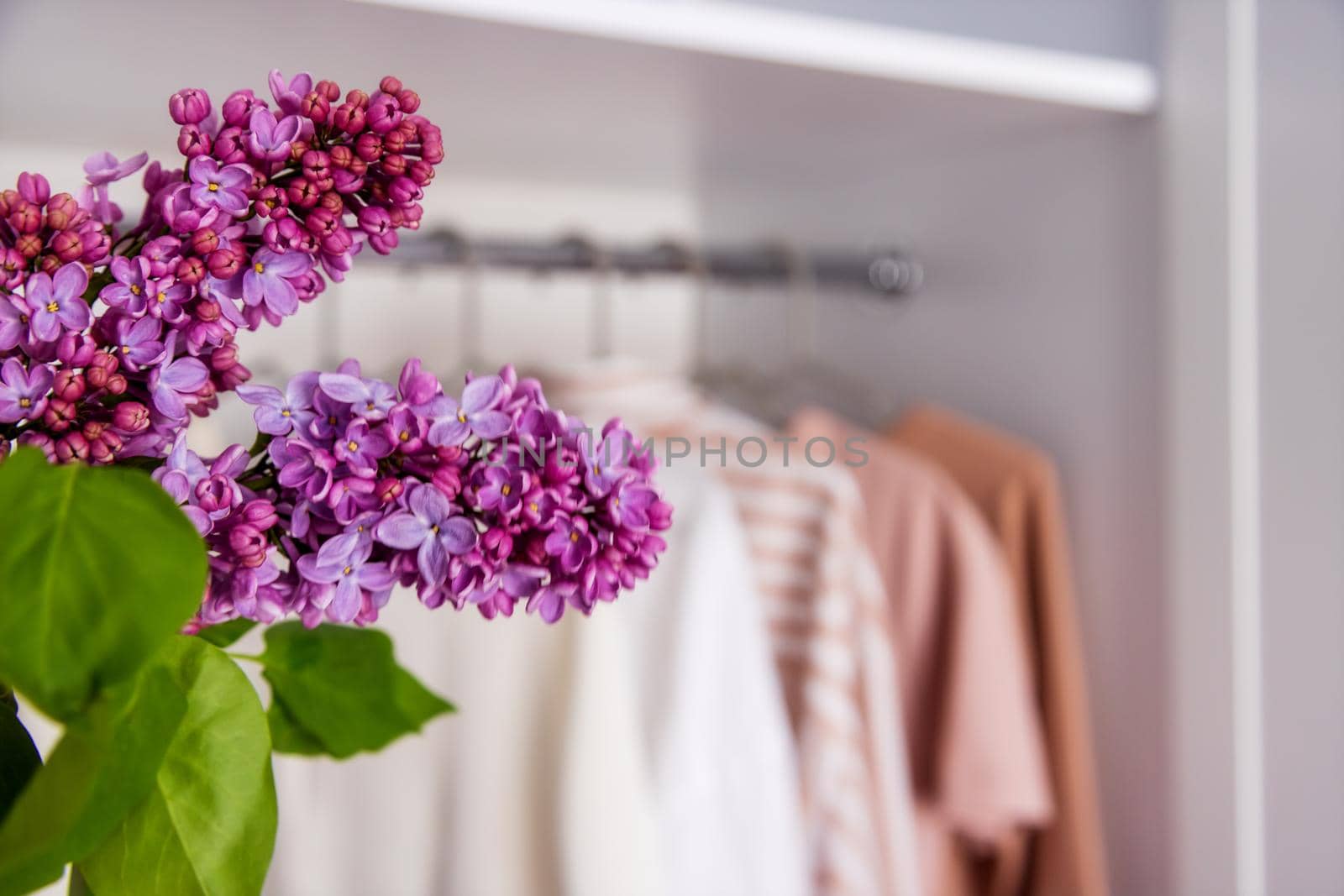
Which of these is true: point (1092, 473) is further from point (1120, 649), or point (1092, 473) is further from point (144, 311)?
point (144, 311)

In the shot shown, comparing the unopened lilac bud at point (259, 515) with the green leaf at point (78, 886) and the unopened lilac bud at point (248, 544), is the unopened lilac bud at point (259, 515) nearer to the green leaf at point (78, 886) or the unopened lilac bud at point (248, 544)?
the unopened lilac bud at point (248, 544)

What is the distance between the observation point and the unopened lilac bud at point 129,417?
27 centimetres

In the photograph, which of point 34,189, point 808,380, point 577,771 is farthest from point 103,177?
point 808,380

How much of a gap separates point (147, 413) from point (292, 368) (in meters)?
0.93

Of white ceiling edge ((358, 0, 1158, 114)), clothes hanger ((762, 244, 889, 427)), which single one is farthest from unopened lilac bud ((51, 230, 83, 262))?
clothes hanger ((762, 244, 889, 427))

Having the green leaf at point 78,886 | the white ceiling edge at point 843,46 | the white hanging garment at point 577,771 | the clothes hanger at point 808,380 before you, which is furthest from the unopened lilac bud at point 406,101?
the clothes hanger at point 808,380

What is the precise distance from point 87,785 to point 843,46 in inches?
26.7

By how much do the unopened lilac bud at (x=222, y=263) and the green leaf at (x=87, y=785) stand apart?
0.10 meters

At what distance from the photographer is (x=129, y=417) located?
27cm

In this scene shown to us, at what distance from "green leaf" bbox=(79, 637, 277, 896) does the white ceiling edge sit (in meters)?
0.47

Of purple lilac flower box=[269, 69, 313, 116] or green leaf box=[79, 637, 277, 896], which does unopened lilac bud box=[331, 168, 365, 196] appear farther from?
green leaf box=[79, 637, 277, 896]

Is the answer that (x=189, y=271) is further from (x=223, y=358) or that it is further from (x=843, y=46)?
(x=843, y=46)

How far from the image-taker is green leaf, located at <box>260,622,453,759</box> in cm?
36

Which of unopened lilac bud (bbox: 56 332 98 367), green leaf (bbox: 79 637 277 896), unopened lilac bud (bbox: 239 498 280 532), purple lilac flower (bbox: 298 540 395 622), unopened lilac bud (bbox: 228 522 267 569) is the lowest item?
green leaf (bbox: 79 637 277 896)
